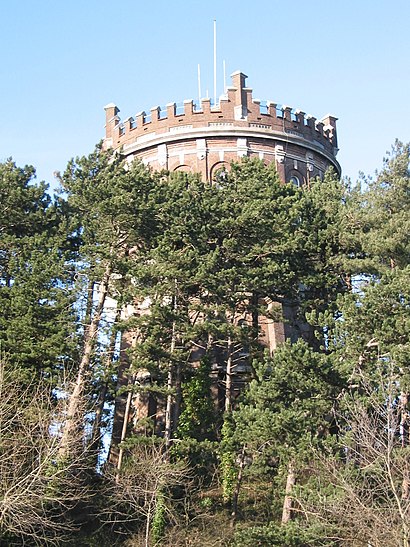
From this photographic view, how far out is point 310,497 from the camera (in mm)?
16578

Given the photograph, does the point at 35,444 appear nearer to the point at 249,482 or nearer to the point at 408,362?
the point at 249,482

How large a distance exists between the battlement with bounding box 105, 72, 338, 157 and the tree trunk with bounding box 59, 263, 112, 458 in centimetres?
1115

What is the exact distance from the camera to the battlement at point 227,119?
3178cm

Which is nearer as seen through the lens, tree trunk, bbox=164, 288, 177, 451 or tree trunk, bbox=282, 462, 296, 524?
tree trunk, bbox=282, 462, 296, 524

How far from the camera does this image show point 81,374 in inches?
845

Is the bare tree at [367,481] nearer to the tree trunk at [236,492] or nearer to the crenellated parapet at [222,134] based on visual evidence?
the tree trunk at [236,492]

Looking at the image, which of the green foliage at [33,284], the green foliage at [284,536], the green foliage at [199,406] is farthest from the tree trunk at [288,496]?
the green foliage at [33,284]

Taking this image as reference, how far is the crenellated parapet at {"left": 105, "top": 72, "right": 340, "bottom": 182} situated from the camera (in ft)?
104

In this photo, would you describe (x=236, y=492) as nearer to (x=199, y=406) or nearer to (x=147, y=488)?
(x=147, y=488)

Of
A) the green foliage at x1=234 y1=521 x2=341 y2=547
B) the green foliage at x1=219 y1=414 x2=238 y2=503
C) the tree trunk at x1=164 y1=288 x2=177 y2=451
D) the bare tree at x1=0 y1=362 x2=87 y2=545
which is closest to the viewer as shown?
the green foliage at x1=234 y1=521 x2=341 y2=547

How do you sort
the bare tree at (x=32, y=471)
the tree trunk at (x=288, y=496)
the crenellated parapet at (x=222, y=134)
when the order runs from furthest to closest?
1. the crenellated parapet at (x=222, y=134)
2. the tree trunk at (x=288, y=496)
3. the bare tree at (x=32, y=471)

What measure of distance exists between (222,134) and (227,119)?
78 cm

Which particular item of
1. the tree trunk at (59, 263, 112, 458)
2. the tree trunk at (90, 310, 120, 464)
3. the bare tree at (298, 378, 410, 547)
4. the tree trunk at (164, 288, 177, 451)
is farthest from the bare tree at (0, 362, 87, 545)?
the bare tree at (298, 378, 410, 547)

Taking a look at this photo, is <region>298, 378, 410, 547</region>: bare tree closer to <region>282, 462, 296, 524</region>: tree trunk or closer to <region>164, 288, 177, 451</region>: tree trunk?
<region>282, 462, 296, 524</region>: tree trunk
